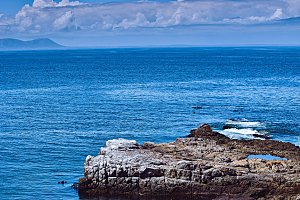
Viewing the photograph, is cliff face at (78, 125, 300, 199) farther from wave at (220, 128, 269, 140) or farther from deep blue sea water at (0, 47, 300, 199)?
wave at (220, 128, 269, 140)

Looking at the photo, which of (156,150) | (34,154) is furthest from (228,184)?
(34,154)

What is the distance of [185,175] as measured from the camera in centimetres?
5206

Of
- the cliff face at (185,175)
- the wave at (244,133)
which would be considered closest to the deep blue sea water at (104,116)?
the wave at (244,133)

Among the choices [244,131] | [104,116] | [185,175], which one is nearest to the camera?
[185,175]

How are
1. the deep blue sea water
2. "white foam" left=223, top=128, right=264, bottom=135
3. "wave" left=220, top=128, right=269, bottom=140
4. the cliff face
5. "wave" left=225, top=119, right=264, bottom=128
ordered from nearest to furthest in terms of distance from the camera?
the cliff face → the deep blue sea water → "wave" left=220, top=128, right=269, bottom=140 → "white foam" left=223, top=128, right=264, bottom=135 → "wave" left=225, top=119, right=264, bottom=128

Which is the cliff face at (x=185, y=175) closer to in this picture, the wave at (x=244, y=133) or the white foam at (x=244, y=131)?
the wave at (x=244, y=133)

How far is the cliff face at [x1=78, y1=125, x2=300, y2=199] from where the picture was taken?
5109 cm

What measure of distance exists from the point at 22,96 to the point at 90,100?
19.0 meters

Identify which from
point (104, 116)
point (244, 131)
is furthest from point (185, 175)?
point (104, 116)

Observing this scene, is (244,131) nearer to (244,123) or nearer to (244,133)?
(244,133)

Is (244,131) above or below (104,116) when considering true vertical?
above

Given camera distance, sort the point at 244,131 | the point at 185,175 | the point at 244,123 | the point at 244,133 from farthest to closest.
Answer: the point at 244,123 → the point at 244,131 → the point at 244,133 → the point at 185,175

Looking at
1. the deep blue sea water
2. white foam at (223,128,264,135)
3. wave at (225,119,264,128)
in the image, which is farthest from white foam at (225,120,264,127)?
white foam at (223,128,264,135)

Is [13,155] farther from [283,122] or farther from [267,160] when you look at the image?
[283,122]
